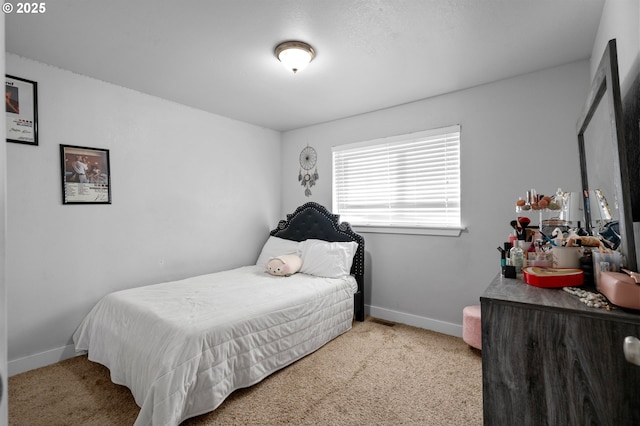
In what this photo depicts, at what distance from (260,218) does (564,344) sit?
3.68 metres

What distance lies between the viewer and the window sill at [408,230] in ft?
10.1

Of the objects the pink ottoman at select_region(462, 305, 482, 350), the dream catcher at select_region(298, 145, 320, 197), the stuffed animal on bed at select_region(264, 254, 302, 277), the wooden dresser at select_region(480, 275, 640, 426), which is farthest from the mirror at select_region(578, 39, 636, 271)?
the dream catcher at select_region(298, 145, 320, 197)

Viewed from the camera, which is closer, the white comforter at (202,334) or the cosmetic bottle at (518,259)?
the cosmetic bottle at (518,259)

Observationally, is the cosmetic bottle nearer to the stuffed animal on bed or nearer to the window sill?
the window sill

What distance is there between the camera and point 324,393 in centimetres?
212

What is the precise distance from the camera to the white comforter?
5.76 ft

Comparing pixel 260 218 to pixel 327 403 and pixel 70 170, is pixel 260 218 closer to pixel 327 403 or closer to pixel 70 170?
pixel 70 170

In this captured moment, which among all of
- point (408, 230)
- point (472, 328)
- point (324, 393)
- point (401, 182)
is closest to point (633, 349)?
point (324, 393)

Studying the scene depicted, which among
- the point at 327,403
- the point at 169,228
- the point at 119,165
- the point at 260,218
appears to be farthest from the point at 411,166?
the point at 119,165

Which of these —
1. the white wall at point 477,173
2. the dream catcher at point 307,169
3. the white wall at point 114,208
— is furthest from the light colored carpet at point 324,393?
the dream catcher at point 307,169

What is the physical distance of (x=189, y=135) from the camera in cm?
347

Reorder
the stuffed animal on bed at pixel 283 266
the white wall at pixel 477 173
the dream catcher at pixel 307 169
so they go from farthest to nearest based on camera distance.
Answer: the dream catcher at pixel 307 169 → the stuffed animal on bed at pixel 283 266 → the white wall at pixel 477 173

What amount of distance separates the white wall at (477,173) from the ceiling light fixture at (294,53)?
154cm

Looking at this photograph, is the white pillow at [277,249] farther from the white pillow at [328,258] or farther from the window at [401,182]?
the window at [401,182]
